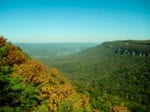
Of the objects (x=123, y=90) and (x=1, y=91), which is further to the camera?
(x=123, y=90)

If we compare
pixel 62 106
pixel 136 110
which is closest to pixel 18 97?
pixel 62 106

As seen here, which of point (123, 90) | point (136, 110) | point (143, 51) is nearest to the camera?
point (136, 110)

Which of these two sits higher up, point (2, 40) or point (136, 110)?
point (2, 40)

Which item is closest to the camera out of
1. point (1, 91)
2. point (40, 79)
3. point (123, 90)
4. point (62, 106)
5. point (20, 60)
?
point (1, 91)

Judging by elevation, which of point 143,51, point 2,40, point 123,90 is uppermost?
point 2,40

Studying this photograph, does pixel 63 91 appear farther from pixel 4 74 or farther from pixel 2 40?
pixel 2 40

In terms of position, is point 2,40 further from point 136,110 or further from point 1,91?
point 136,110

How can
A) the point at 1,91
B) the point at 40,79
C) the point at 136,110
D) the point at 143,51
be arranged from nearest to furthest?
1. the point at 1,91
2. the point at 40,79
3. the point at 136,110
4. the point at 143,51

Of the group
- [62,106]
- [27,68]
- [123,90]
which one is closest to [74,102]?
[62,106]

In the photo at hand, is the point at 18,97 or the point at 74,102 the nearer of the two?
the point at 18,97
